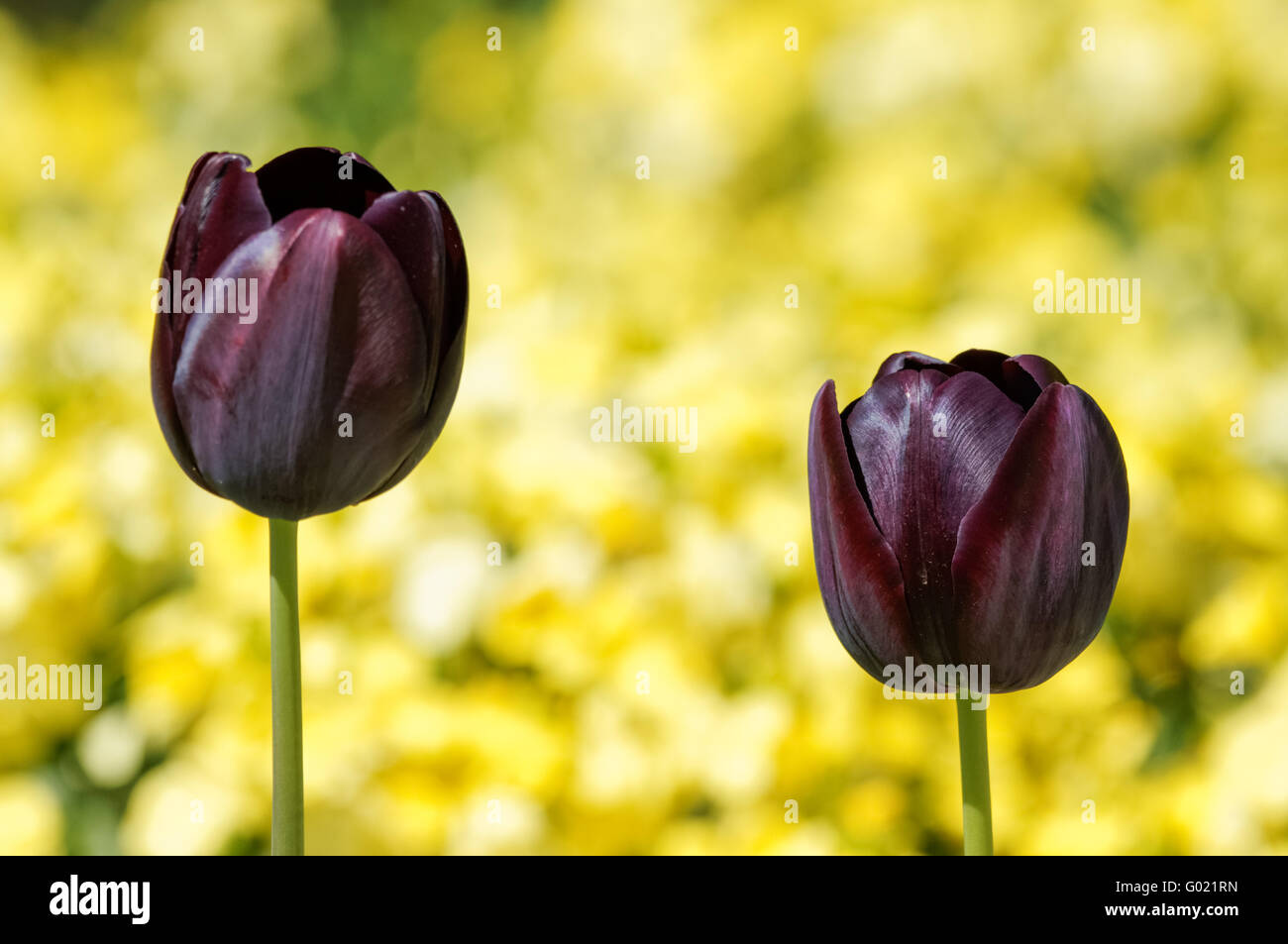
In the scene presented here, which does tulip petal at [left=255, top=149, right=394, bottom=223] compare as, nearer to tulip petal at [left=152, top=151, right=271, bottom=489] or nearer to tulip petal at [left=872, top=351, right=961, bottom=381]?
tulip petal at [left=152, top=151, right=271, bottom=489]

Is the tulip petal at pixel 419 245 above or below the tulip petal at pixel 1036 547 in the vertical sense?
above

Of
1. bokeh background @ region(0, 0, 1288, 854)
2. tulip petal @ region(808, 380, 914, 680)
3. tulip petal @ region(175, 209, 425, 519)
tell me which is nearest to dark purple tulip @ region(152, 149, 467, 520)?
tulip petal @ region(175, 209, 425, 519)

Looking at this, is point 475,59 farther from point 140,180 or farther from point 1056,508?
point 1056,508

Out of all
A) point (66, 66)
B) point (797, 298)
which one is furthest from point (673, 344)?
point (66, 66)

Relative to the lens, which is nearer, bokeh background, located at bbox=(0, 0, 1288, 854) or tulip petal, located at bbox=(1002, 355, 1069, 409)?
tulip petal, located at bbox=(1002, 355, 1069, 409)

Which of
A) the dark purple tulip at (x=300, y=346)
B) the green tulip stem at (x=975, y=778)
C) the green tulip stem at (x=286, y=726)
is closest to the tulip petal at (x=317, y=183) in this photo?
the dark purple tulip at (x=300, y=346)

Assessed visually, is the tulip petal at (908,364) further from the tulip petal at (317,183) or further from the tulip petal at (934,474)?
the tulip petal at (317,183)
